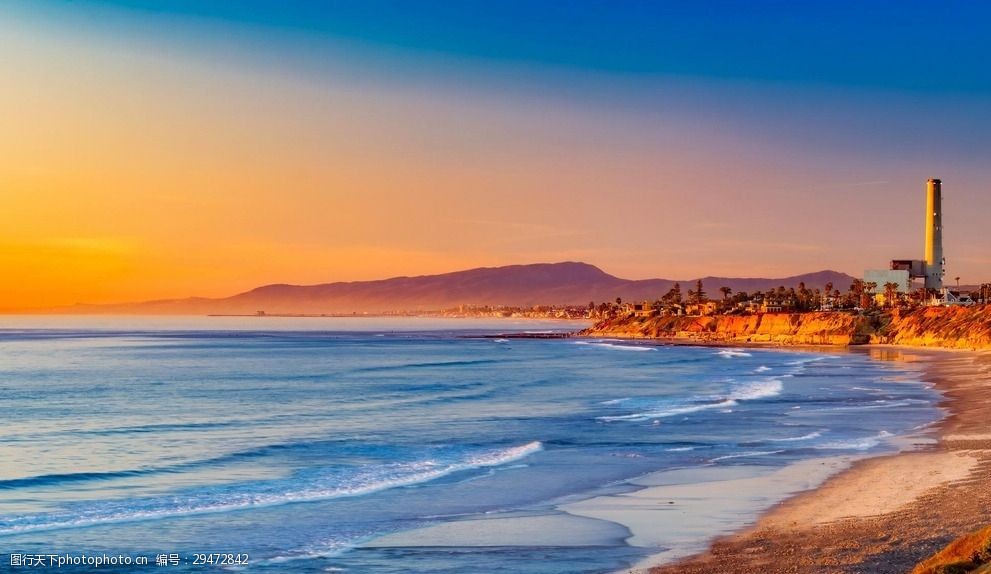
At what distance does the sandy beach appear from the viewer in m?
14.4

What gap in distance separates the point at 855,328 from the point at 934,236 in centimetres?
3395

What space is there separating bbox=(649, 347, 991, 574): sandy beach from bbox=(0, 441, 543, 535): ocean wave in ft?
31.5

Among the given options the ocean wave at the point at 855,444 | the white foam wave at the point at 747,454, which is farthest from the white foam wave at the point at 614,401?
the white foam wave at the point at 747,454

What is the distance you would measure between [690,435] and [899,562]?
20.1 metres

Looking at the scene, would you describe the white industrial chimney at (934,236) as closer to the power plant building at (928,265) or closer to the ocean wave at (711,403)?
the power plant building at (928,265)

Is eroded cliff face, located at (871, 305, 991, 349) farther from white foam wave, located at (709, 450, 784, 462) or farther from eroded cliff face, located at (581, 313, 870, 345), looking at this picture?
white foam wave, located at (709, 450, 784, 462)

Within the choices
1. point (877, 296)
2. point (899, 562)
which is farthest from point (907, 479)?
point (877, 296)

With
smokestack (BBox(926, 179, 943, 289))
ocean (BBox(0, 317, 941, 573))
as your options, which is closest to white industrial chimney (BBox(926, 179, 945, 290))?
smokestack (BBox(926, 179, 943, 289))

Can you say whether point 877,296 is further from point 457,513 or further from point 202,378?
point 457,513

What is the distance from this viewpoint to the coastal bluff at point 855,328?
111062mm

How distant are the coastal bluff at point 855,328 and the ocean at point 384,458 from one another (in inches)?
2194

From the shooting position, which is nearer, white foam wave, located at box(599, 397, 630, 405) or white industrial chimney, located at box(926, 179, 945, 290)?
white foam wave, located at box(599, 397, 630, 405)

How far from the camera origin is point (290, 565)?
15.6m

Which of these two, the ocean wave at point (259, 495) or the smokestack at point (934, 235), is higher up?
the smokestack at point (934, 235)
